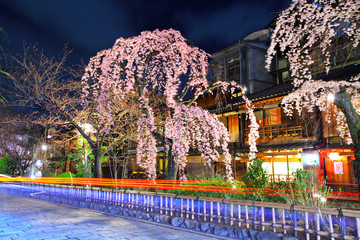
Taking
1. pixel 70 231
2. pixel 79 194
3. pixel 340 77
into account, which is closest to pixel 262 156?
pixel 340 77

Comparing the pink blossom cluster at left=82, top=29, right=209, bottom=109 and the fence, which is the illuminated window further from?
the fence

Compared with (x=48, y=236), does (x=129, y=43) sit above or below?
above

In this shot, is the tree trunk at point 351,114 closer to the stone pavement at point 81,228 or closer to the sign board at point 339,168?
the stone pavement at point 81,228

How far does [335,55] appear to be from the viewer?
69.7ft

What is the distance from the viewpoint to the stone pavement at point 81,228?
7348 millimetres

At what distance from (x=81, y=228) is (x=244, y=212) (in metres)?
5.19

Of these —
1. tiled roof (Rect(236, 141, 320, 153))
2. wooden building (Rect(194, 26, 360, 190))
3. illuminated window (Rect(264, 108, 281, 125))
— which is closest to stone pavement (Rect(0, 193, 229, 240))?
wooden building (Rect(194, 26, 360, 190))

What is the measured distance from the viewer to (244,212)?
8.27 metres

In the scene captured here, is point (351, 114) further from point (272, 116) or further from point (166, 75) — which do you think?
point (272, 116)

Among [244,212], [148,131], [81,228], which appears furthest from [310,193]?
[81,228]

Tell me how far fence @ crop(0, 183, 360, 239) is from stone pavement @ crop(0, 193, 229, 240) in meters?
0.69

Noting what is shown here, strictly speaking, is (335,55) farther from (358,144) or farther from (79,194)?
(79,194)

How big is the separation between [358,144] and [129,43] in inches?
389

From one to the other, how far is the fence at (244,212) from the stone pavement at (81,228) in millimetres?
688
